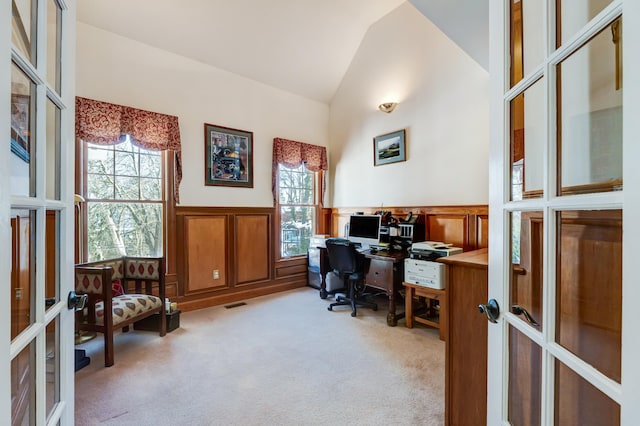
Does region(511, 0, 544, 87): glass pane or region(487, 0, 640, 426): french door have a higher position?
region(511, 0, 544, 87): glass pane

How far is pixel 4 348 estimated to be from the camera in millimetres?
522

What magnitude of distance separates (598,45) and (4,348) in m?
1.27

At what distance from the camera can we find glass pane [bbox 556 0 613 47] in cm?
61

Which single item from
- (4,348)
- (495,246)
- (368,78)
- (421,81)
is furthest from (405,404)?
(368,78)

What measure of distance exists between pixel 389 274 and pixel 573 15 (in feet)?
8.97

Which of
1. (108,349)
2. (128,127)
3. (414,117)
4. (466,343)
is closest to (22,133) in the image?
(466,343)

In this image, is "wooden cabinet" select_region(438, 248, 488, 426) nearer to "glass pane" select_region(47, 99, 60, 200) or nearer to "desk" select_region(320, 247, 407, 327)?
"glass pane" select_region(47, 99, 60, 200)

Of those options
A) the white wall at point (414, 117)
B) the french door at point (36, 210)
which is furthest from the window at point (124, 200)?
the white wall at point (414, 117)

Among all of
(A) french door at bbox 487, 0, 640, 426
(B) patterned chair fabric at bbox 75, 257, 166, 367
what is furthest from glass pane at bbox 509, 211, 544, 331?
(B) patterned chair fabric at bbox 75, 257, 166, 367

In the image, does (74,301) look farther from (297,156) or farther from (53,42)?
(297,156)

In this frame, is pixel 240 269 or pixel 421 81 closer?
pixel 421 81

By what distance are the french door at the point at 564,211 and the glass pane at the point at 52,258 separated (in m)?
1.32

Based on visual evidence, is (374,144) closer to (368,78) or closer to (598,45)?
(368,78)

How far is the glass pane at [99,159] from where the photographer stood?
2.97m
